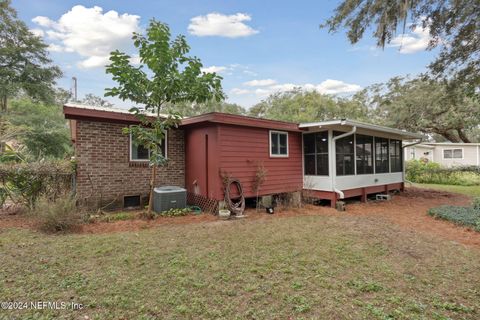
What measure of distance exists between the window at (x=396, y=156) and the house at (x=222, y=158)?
1756mm

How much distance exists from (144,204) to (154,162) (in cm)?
204

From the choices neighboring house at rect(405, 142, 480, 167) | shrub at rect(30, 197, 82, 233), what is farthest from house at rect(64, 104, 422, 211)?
neighboring house at rect(405, 142, 480, 167)

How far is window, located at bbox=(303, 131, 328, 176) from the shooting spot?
28.0ft

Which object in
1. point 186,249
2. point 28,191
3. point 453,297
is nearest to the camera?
point 453,297

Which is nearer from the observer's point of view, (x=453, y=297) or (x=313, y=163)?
(x=453, y=297)

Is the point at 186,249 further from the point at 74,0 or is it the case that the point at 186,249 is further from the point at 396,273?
the point at 74,0

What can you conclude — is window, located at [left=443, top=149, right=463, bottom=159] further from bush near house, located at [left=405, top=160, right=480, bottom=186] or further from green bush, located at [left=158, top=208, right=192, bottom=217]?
green bush, located at [left=158, top=208, right=192, bottom=217]

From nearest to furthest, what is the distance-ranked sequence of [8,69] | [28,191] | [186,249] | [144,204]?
[186,249] → [28,191] → [144,204] → [8,69]

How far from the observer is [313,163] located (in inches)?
351

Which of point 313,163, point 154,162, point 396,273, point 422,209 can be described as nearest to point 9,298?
point 154,162

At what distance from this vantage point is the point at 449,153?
74.8ft

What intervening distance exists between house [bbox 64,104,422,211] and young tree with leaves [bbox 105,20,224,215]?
37.5 inches

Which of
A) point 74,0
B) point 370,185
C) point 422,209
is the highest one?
point 74,0

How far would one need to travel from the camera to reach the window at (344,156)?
28.3 ft
